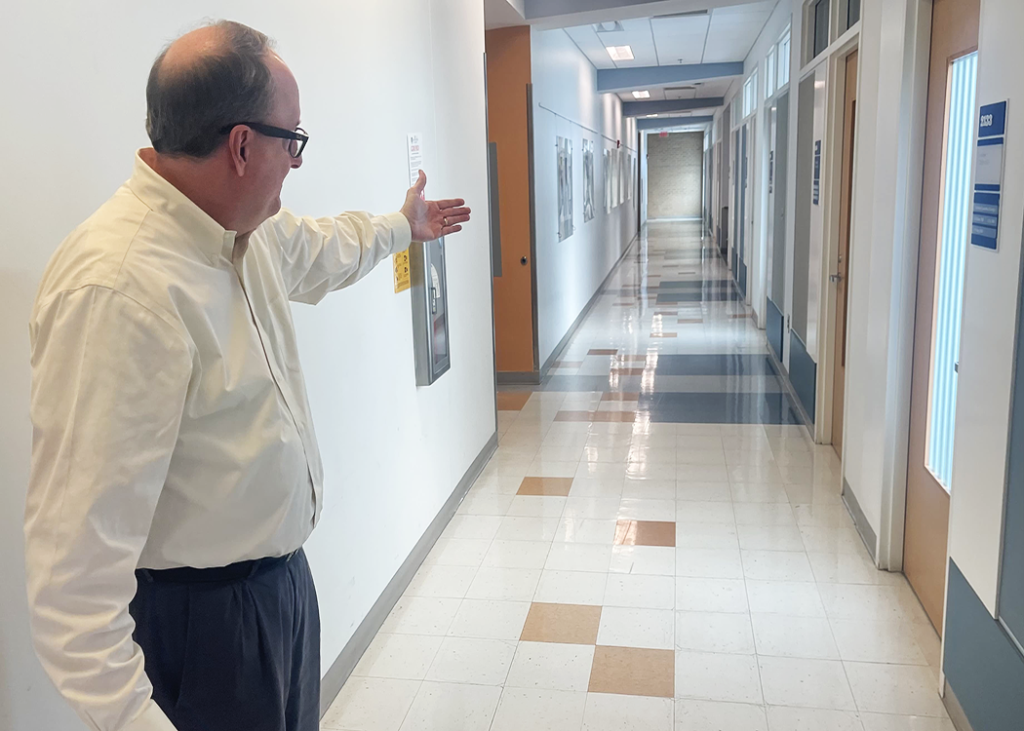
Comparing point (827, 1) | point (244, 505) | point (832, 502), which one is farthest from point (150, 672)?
point (827, 1)

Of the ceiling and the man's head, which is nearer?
the man's head

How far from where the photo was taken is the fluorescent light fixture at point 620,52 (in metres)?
9.54

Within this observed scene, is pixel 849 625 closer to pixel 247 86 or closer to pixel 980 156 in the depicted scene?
pixel 980 156

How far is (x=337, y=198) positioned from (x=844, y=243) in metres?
3.09

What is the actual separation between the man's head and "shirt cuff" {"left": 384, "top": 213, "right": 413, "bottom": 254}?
0.87 meters

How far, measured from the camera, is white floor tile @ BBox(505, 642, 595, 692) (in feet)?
8.98

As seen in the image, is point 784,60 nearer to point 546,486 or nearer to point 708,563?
point 546,486

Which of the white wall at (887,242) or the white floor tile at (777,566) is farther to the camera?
the white floor tile at (777,566)

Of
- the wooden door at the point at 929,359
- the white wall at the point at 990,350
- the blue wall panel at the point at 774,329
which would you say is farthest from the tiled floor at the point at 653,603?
the blue wall panel at the point at 774,329

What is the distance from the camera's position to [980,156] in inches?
90.3

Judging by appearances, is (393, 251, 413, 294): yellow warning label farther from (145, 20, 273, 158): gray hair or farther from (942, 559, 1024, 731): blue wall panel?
(942, 559, 1024, 731): blue wall panel

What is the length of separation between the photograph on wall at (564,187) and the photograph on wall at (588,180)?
1.31 metres

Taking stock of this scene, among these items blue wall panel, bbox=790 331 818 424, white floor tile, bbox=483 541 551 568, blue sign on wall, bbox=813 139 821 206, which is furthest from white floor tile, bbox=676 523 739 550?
blue sign on wall, bbox=813 139 821 206

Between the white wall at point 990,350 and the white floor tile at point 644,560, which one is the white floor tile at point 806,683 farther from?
the white floor tile at point 644,560
